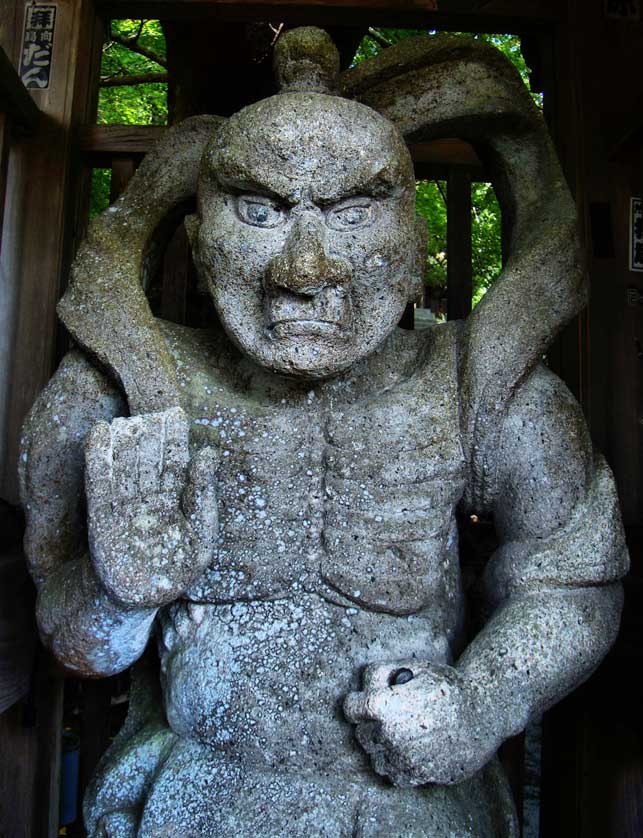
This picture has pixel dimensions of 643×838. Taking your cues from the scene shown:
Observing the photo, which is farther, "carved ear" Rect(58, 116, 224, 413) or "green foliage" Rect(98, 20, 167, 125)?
"green foliage" Rect(98, 20, 167, 125)

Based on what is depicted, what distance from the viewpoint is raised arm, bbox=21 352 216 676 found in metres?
1.62

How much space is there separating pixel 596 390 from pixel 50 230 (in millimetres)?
1826

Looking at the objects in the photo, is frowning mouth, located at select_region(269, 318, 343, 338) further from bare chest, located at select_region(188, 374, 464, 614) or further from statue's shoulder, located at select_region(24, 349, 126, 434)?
statue's shoulder, located at select_region(24, 349, 126, 434)

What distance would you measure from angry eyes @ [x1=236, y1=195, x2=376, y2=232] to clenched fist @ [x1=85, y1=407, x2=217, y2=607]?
0.49 m

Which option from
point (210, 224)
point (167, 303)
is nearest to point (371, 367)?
point (210, 224)

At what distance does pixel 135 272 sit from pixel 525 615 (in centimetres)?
126

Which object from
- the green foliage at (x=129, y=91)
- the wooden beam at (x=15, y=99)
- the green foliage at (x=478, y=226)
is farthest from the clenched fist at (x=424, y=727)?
the green foliage at (x=129, y=91)

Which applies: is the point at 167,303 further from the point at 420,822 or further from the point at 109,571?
the point at 420,822

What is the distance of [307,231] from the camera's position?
1756 millimetres

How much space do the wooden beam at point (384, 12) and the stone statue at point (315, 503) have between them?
661 millimetres

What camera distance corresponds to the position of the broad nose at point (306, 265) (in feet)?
5.59

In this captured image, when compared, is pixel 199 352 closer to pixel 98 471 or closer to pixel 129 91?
pixel 98 471

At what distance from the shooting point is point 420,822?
1684 millimetres

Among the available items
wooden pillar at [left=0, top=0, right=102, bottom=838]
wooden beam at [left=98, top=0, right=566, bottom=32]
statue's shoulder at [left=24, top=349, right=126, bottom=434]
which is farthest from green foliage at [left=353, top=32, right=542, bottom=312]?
statue's shoulder at [left=24, top=349, right=126, bottom=434]
